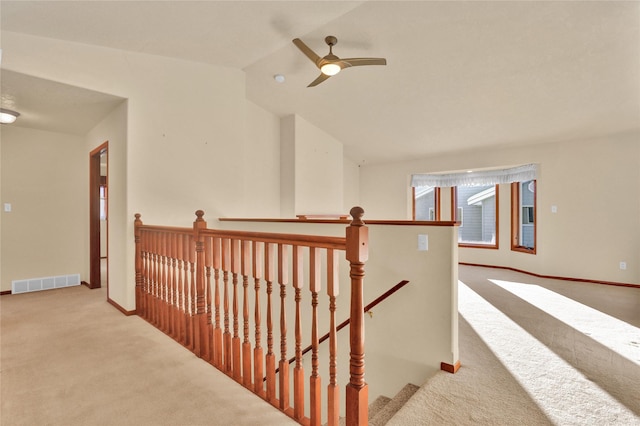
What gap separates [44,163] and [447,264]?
16.8 feet

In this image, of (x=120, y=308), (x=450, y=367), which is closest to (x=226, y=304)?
(x=450, y=367)

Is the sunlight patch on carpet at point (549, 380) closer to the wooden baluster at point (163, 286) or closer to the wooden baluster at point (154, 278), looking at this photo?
the wooden baluster at point (163, 286)

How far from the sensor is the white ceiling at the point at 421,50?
8.75 ft

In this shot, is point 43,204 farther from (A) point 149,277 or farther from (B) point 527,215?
(B) point 527,215

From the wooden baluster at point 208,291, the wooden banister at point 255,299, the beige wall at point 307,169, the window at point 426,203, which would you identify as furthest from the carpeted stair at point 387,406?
the window at point 426,203

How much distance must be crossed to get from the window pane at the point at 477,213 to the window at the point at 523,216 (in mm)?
431

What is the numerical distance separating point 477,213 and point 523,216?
3.08ft

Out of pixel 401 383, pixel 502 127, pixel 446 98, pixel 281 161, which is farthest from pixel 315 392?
pixel 502 127

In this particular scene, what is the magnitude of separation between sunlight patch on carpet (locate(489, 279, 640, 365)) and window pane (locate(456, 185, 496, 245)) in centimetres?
240

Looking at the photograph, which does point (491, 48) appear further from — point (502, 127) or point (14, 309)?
point (14, 309)

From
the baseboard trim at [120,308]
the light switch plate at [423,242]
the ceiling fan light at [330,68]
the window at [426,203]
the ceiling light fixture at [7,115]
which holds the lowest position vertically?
the baseboard trim at [120,308]

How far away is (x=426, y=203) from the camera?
7.42m

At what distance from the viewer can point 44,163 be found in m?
4.20

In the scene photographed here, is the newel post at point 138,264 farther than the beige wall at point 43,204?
No
